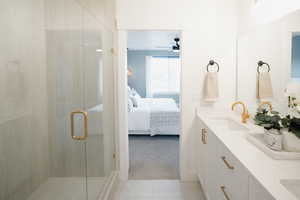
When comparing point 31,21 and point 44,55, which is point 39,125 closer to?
point 44,55

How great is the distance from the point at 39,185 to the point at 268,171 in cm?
116

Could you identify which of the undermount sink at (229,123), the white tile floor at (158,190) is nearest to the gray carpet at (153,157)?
the white tile floor at (158,190)

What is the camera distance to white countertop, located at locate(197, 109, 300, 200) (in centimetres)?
91

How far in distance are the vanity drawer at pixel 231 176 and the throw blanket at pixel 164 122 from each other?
313cm

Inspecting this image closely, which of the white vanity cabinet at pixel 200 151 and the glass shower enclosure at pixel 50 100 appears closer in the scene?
the glass shower enclosure at pixel 50 100

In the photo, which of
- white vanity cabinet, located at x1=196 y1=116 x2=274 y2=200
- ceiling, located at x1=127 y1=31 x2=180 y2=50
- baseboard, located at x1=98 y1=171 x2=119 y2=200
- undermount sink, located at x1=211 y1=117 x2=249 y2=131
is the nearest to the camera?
white vanity cabinet, located at x1=196 y1=116 x2=274 y2=200

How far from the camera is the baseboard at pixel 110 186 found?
236 cm

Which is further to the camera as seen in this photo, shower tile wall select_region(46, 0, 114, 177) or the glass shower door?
the glass shower door

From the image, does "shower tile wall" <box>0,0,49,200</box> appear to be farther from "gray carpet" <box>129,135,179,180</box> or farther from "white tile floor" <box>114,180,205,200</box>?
"gray carpet" <box>129,135,179,180</box>

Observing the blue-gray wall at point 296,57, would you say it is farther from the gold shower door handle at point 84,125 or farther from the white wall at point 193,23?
the gold shower door handle at point 84,125

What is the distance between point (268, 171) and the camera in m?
1.08

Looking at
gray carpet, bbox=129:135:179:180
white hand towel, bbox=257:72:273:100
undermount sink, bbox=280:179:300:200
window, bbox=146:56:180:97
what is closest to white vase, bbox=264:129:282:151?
undermount sink, bbox=280:179:300:200

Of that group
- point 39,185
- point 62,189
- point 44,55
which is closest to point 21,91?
point 44,55

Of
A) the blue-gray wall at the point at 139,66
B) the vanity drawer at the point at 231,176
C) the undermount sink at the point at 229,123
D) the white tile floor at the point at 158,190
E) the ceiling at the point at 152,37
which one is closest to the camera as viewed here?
the vanity drawer at the point at 231,176
